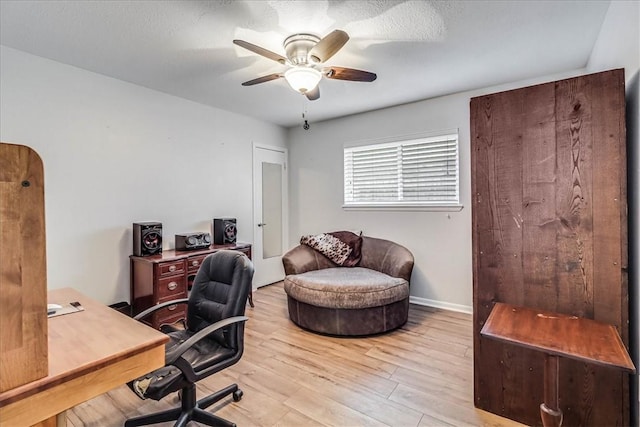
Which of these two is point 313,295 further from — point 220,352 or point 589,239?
point 589,239

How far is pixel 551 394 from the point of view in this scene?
1401 millimetres

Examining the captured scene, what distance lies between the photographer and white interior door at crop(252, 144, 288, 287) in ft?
15.5

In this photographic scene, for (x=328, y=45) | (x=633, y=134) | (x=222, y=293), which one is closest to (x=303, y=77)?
(x=328, y=45)

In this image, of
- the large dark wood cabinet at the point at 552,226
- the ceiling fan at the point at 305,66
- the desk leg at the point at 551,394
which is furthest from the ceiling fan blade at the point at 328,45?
the desk leg at the point at 551,394

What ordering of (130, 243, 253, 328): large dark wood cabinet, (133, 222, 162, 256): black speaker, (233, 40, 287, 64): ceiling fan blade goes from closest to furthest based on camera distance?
(233, 40, 287, 64): ceiling fan blade < (130, 243, 253, 328): large dark wood cabinet < (133, 222, 162, 256): black speaker

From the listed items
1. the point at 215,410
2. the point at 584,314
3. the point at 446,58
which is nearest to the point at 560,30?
the point at 446,58

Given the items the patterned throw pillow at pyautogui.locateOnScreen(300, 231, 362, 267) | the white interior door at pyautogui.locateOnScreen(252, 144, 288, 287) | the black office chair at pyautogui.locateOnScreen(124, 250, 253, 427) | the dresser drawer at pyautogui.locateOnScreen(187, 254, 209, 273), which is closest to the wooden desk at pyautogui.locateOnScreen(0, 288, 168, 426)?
the black office chair at pyautogui.locateOnScreen(124, 250, 253, 427)

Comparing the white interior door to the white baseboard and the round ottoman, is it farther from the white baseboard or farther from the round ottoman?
the white baseboard

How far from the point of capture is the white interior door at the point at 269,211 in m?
4.71

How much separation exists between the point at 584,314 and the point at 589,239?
41 cm

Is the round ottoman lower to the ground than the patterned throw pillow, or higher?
lower

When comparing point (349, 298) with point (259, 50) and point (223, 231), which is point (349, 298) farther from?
point (259, 50)

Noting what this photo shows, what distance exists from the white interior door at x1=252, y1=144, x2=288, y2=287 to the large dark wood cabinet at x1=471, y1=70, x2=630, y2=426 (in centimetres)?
334

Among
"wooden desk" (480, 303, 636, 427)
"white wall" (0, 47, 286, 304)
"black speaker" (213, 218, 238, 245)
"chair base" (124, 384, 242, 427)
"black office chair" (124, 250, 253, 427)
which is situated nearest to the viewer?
"wooden desk" (480, 303, 636, 427)
